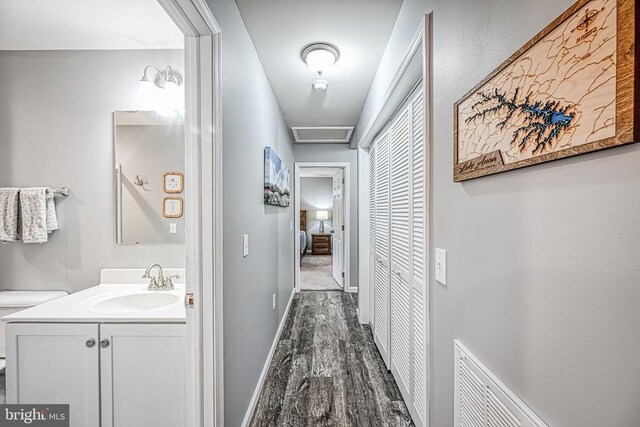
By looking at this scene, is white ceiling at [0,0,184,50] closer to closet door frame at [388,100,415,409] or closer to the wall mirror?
the wall mirror

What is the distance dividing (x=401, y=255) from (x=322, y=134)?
2637mm

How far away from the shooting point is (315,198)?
8750mm

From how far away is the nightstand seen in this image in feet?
26.4

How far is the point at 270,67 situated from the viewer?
2227 millimetres

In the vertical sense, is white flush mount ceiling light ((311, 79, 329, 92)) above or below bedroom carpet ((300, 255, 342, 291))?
above

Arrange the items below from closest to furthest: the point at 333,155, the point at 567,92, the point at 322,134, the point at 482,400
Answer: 1. the point at 567,92
2. the point at 482,400
3. the point at 322,134
4. the point at 333,155

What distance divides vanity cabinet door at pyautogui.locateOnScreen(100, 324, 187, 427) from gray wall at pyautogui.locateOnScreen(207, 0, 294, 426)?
247mm

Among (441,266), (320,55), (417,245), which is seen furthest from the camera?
(320,55)

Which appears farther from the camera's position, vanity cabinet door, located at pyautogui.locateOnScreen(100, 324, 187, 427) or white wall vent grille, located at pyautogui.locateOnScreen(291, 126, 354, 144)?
white wall vent grille, located at pyautogui.locateOnScreen(291, 126, 354, 144)

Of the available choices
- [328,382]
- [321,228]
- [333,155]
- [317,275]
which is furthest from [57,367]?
[321,228]

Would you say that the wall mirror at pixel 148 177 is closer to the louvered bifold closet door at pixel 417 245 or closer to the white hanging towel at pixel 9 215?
the white hanging towel at pixel 9 215

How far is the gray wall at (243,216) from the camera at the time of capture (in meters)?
1.37

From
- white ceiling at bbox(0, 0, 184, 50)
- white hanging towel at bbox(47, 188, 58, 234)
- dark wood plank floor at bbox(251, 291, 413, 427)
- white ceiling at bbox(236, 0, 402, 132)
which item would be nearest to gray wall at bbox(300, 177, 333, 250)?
dark wood plank floor at bbox(251, 291, 413, 427)

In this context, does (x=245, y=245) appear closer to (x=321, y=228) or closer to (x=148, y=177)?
(x=148, y=177)
